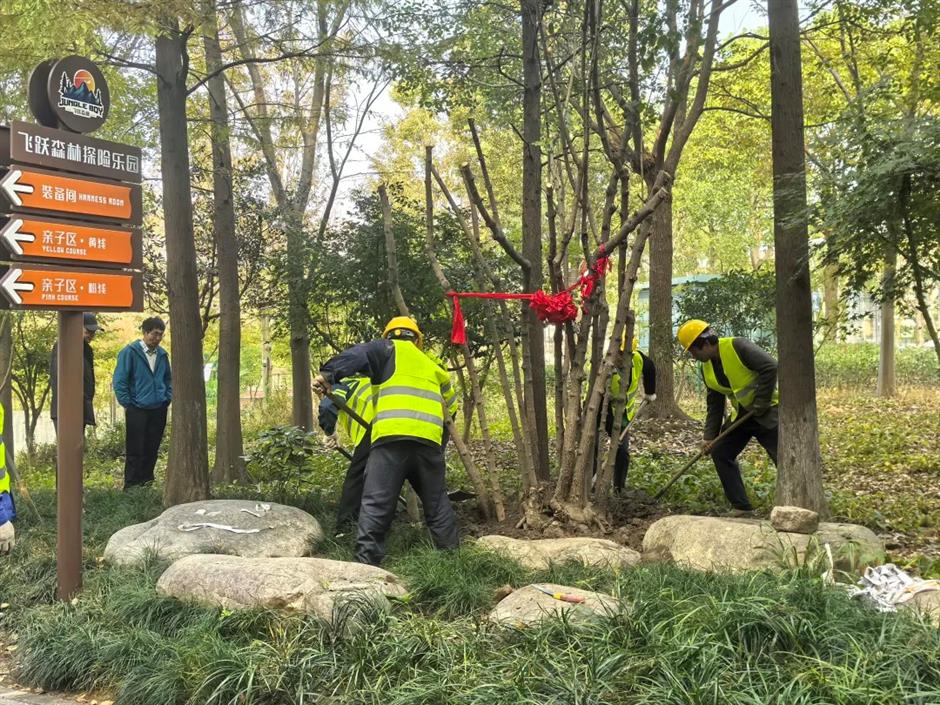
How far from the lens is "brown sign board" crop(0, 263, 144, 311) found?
4.85m

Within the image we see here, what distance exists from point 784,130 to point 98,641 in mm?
5408

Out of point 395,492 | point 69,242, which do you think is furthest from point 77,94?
point 395,492

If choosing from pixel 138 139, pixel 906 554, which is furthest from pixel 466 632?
pixel 138 139

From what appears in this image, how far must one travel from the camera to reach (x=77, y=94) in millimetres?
5270

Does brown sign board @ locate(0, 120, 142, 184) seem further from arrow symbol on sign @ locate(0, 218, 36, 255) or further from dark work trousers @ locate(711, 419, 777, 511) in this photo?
dark work trousers @ locate(711, 419, 777, 511)

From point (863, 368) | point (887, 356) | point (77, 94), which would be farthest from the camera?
point (863, 368)

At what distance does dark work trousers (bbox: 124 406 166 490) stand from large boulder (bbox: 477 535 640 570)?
4784 mm

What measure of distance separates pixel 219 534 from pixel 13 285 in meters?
2.14

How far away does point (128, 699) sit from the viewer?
12.0 feet

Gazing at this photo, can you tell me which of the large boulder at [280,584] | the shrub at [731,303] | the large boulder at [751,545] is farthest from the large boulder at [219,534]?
the shrub at [731,303]

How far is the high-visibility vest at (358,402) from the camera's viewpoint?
20.8ft

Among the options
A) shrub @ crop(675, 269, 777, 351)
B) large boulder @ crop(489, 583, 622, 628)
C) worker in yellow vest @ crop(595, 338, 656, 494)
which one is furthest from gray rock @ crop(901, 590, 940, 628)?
shrub @ crop(675, 269, 777, 351)

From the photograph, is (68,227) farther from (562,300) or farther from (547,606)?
(547,606)

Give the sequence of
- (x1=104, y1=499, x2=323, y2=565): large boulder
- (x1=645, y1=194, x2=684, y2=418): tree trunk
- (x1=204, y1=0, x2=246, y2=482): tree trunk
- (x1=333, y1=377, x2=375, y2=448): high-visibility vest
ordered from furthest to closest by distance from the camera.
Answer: (x1=645, y1=194, x2=684, y2=418): tree trunk
(x1=204, y1=0, x2=246, y2=482): tree trunk
(x1=333, y1=377, x2=375, y2=448): high-visibility vest
(x1=104, y1=499, x2=323, y2=565): large boulder
